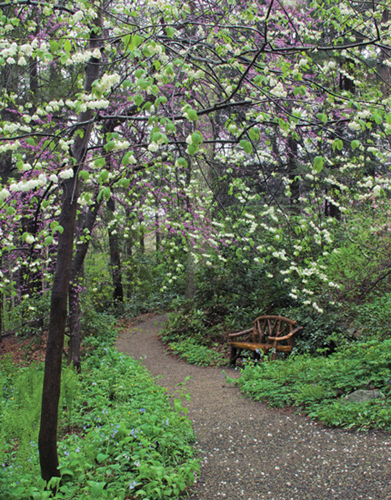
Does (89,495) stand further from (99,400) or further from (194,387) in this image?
(194,387)

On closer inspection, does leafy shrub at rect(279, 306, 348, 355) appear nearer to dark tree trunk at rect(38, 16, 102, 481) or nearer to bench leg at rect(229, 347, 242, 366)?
bench leg at rect(229, 347, 242, 366)

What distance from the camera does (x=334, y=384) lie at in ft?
13.8

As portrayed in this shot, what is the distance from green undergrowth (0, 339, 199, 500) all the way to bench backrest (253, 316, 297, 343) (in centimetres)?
239

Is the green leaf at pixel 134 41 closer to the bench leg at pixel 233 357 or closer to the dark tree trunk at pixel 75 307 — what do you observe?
the dark tree trunk at pixel 75 307

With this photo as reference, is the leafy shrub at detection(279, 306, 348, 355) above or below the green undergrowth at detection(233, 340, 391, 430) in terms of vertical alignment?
above

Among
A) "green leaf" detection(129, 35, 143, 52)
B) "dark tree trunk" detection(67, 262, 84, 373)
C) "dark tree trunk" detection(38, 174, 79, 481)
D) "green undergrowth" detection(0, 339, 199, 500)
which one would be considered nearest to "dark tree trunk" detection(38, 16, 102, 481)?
"dark tree trunk" detection(38, 174, 79, 481)

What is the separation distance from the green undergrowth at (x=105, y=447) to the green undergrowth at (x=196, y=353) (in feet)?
7.01

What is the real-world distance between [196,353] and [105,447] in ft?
13.7

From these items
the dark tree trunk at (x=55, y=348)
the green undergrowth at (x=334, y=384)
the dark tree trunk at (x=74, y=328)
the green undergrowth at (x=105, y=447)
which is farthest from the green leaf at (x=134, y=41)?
the dark tree trunk at (x=74, y=328)

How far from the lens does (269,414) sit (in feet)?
13.4

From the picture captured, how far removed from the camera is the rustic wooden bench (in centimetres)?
594

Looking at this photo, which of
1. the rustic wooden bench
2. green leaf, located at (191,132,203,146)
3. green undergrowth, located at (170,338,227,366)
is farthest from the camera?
green undergrowth, located at (170,338,227,366)

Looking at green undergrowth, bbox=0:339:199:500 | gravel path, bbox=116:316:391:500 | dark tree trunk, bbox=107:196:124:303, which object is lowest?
gravel path, bbox=116:316:391:500

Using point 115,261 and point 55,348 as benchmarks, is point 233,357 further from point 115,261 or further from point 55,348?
point 115,261
